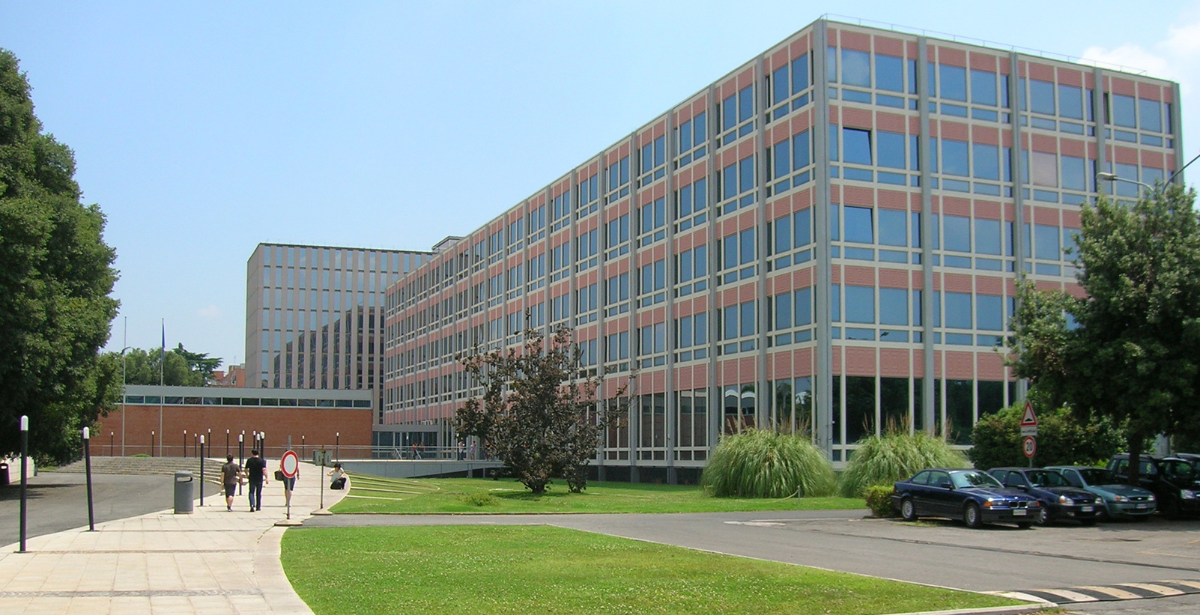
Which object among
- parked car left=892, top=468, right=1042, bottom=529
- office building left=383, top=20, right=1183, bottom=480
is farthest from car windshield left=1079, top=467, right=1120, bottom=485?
office building left=383, top=20, right=1183, bottom=480

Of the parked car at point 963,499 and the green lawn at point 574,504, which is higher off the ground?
the parked car at point 963,499

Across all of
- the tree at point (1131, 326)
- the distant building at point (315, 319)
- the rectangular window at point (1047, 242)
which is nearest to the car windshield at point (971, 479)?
the tree at point (1131, 326)

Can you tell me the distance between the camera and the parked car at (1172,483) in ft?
85.3

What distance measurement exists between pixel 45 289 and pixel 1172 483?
113 feet

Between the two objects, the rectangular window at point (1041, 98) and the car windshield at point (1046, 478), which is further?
the rectangular window at point (1041, 98)

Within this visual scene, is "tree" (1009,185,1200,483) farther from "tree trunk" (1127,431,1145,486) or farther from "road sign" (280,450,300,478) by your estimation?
"road sign" (280,450,300,478)

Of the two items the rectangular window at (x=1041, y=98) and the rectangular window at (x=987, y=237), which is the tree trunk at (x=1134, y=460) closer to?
the rectangular window at (x=987, y=237)

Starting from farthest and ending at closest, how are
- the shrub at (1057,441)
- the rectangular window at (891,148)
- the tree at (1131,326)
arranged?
the rectangular window at (891,148), the shrub at (1057,441), the tree at (1131,326)

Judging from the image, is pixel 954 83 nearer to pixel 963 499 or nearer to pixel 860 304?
pixel 860 304

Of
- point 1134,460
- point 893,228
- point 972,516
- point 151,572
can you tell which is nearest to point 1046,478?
point 1134,460

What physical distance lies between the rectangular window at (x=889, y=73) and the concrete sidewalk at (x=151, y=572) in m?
27.7

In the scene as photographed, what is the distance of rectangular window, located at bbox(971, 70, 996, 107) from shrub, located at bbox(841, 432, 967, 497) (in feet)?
52.7

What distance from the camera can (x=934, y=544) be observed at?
65.3ft

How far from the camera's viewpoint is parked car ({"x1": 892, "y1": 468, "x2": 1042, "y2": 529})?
77.5ft
